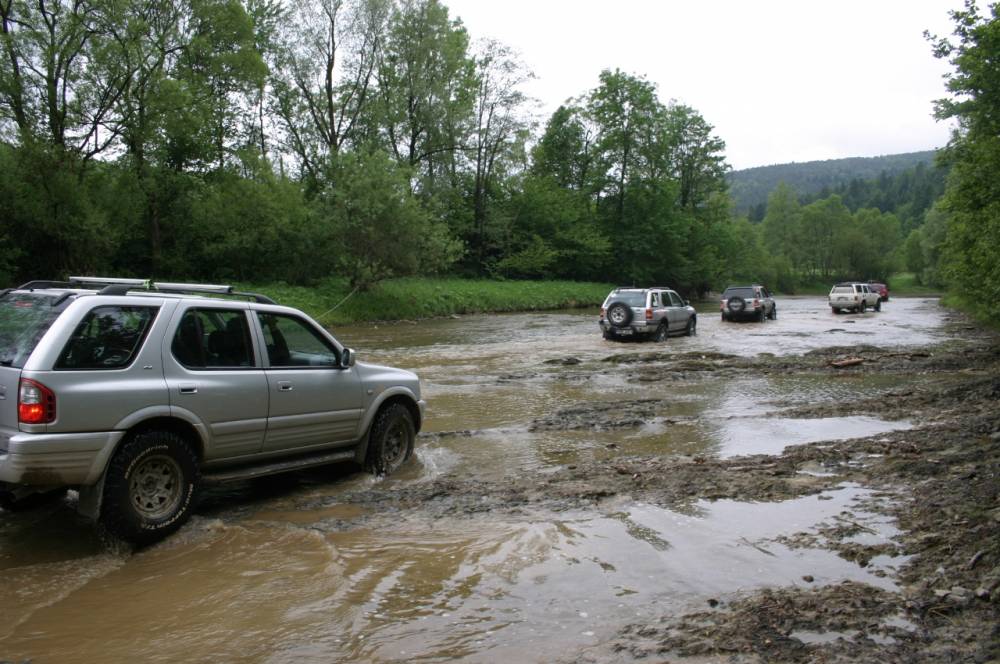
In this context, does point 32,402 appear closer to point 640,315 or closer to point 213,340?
point 213,340

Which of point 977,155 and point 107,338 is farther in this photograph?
point 977,155

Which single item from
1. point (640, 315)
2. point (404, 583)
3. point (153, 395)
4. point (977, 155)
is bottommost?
point (404, 583)

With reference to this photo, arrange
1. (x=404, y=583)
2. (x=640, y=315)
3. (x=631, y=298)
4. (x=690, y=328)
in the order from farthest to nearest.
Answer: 1. (x=690, y=328)
2. (x=631, y=298)
3. (x=640, y=315)
4. (x=404, y=583)

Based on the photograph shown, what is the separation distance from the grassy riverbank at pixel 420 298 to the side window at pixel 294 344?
23.6m

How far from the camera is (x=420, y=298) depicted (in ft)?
124

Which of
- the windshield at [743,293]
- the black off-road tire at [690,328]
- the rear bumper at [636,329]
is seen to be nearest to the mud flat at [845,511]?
the rear bumper at [636,329]

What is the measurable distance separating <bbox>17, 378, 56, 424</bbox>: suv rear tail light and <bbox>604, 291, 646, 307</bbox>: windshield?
65.7ft

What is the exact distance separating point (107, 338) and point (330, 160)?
35.4 meters

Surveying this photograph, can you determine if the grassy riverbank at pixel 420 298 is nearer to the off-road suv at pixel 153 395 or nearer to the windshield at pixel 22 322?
the off-road suv at pixel 153 395

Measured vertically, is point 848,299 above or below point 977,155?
below

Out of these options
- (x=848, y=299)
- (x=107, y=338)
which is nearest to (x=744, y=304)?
(x=848, y=299)

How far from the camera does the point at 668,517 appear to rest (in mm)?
5973

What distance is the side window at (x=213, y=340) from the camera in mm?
5691

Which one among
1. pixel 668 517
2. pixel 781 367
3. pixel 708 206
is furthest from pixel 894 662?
pixel 708 206
